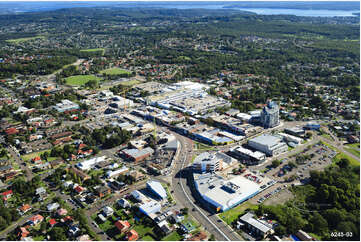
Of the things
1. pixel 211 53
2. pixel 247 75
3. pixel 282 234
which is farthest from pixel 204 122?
pixel 211 53

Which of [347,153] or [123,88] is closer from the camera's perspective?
[347,153]

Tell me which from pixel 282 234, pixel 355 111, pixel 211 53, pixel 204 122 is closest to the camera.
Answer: pixel 282 234

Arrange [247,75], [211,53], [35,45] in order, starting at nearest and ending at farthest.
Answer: [247,75] < [211,53] < [35,45]

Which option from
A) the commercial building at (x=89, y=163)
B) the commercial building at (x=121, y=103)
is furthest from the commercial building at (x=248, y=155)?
the commercial building at (x=121, y=103)

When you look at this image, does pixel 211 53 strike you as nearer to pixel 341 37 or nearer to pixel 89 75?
pixel 89 75

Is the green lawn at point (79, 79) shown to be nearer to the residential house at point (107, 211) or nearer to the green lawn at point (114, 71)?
the green lawn at point (114, 71)

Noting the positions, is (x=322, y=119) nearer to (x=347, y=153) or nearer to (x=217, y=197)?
(x=347, y=153)

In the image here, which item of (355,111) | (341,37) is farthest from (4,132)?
(341,37)
